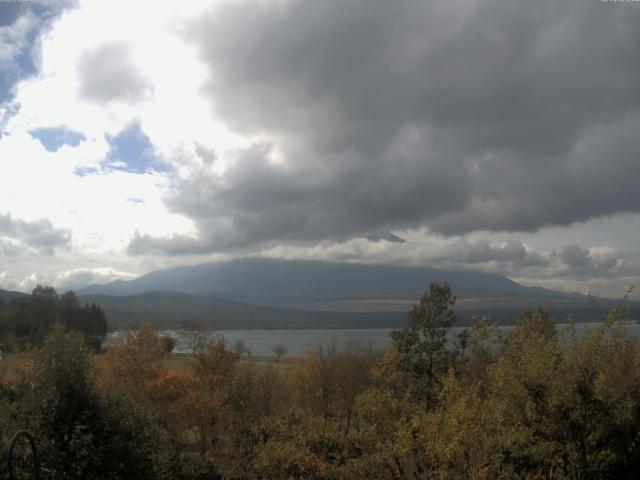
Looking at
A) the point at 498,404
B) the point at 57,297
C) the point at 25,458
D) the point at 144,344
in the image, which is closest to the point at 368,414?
the point at 498,404

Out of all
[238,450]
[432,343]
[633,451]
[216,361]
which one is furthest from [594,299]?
[216,361]

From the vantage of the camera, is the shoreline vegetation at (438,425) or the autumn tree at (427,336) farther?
the autumn tree at (427,336)

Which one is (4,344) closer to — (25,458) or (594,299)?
(25,458)

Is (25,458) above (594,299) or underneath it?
underneath

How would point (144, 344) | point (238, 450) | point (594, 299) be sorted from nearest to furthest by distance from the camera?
1. point (594, 299)
2. point (238, 450)
3. point (144, 344)

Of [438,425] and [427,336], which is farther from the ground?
[438,425]

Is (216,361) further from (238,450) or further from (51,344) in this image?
(51,344)

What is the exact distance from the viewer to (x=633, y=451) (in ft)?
42.9

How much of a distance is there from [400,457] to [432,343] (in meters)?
24.8

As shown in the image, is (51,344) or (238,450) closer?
(51,344)

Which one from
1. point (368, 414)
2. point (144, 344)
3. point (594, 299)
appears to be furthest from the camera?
point (144, 344)

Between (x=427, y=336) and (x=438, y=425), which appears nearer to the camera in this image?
(x=438, y=425)

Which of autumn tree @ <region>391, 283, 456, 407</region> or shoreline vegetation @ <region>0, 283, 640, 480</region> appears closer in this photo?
shoreline vegetation @ <region>0, 283, 640, 480</region>

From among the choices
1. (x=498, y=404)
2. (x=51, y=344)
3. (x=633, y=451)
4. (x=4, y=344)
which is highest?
(x=51, y=344)
